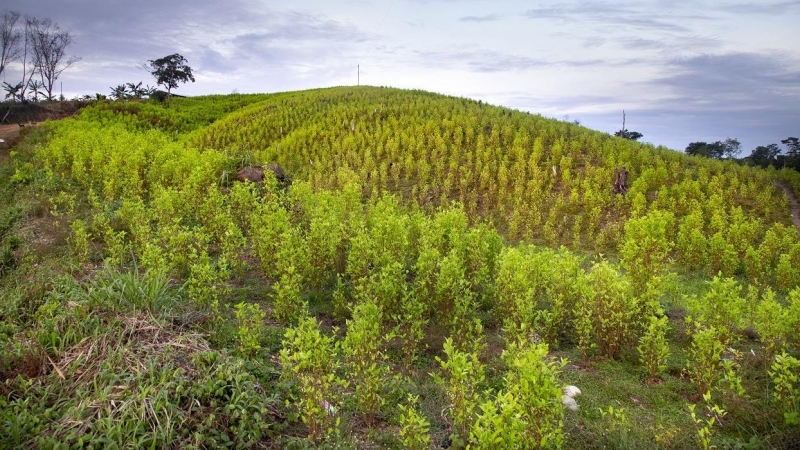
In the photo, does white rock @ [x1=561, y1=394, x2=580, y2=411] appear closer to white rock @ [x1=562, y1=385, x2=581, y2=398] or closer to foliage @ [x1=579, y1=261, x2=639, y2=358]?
white rock @ [x1=562, y1=385, x2=581, y2=398]

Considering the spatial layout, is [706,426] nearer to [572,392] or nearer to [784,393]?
[784,393]

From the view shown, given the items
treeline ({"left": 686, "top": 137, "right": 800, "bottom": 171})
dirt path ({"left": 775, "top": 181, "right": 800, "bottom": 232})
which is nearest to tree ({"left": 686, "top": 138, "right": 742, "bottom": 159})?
treeline ({"left": 686, "top": 137, "right": 800, "bottom": 171})

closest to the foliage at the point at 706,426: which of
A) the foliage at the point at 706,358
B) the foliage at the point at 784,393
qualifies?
the foliage at the point at 706,358

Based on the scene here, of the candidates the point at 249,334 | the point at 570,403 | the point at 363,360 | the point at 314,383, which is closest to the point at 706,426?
the point at 570,403

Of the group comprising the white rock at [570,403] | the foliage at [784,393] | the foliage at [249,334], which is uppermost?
the foliage at [249,334]

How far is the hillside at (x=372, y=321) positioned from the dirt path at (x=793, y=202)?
0.32 metres

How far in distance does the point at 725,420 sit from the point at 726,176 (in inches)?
526

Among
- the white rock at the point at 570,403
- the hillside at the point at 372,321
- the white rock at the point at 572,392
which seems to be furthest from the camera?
the white rock at the point at 572,392

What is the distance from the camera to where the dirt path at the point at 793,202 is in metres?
12.5

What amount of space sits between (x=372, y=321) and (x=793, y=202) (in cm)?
1580

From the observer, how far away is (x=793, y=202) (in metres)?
13.8

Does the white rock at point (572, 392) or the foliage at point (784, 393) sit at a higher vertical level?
the foliage at point (784, 393)

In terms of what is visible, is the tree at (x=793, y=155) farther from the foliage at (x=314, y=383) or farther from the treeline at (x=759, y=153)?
the foliage at (x=314, y=383)

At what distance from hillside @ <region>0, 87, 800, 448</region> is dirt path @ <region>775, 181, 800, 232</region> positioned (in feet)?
1.04
